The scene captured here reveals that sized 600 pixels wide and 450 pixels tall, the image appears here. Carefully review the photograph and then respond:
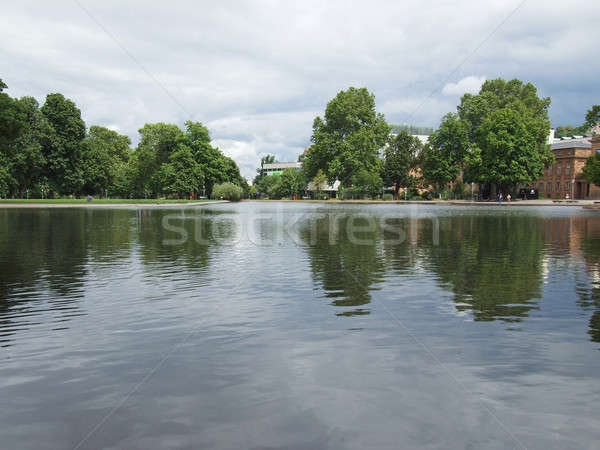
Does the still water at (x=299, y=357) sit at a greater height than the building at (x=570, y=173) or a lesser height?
lesser

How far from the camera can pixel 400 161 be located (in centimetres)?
11238

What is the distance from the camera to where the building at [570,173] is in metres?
99.9

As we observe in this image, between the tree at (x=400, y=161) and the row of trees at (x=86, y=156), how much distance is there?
38.4 m

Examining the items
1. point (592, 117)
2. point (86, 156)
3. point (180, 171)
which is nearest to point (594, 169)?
point (592, 117)

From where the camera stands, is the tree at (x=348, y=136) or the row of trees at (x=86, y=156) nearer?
the row of trees at (x=86, y=156)

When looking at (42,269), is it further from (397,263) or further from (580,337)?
(580,337)

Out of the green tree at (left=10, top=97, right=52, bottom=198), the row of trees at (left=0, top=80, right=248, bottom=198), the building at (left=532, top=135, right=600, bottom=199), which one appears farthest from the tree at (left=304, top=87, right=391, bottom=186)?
the green tree at (left=10, top=97, right=52, bottom=198)

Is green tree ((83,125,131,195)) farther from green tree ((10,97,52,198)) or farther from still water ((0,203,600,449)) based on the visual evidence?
still water ((0,203,600,449))

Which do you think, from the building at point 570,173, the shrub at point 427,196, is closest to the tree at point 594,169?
the building at point 570,173

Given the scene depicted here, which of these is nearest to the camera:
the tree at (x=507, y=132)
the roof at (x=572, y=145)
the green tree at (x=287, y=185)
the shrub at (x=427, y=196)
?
the tree at (x=507, y=132)

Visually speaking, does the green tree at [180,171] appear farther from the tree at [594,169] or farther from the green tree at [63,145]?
the tree at [594,169]

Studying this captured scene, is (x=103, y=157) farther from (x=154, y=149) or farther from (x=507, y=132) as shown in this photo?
A: (x=507, y=132)

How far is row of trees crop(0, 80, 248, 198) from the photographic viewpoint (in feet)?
239

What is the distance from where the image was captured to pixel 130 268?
13414 millimetres
